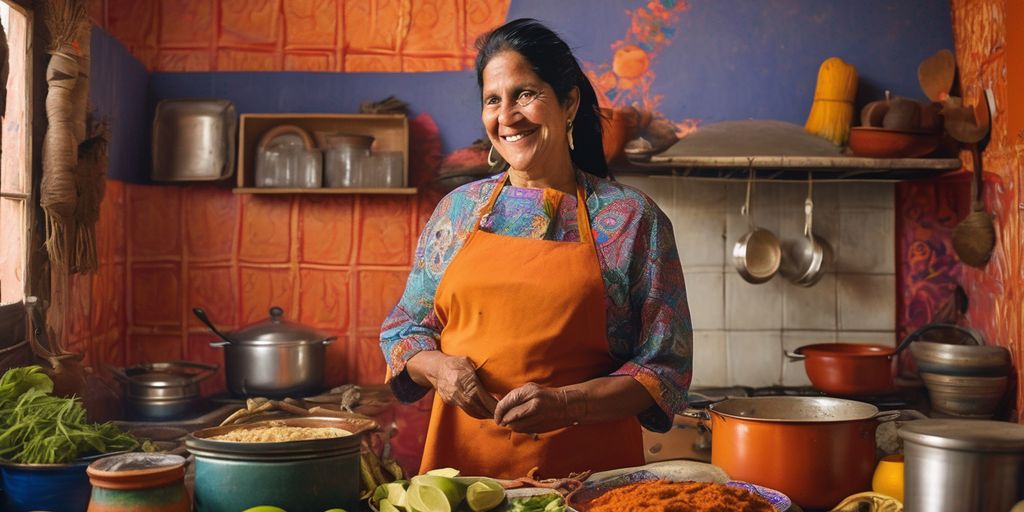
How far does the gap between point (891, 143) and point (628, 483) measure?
108 inches

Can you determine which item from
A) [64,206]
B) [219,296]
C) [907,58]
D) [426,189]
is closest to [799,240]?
[907,58]

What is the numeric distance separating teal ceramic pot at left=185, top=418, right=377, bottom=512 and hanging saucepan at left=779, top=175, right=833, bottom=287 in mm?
3049

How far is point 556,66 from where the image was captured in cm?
196

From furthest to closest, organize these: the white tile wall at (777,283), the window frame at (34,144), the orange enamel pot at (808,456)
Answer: the white tile wall at (777,283)
the window frame at (34,144)
the orange enamel pot at (808,456)

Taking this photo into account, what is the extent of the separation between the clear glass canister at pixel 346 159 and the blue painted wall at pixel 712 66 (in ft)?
0.84

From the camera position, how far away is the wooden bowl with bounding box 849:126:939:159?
375cm

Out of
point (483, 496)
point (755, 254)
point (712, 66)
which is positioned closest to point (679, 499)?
point (483, 496)

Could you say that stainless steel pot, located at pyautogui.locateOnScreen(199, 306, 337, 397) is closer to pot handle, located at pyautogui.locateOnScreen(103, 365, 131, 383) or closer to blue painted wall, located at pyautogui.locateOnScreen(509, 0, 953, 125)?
pot handle, located at pyautogui.locateOnScreen(103, 365, 131, 383)

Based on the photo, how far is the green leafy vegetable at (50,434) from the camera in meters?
1.51

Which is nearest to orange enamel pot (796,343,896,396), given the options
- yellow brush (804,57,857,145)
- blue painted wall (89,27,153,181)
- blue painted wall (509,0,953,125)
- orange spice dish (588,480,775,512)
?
yellow brush (804,57,857,145)

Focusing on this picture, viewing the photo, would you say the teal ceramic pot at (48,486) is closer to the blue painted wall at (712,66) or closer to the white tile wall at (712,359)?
the blue painted wall at (712,66)

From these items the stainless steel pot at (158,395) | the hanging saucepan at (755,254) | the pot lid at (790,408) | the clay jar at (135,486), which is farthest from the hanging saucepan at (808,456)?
the stainless steel pot at (158,395)

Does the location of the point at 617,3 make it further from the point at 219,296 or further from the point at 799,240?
the point at 219,296

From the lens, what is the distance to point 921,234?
413 cm
